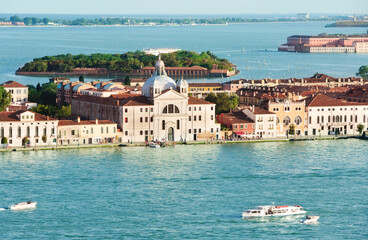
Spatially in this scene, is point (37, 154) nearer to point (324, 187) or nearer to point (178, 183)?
point (178, 183)

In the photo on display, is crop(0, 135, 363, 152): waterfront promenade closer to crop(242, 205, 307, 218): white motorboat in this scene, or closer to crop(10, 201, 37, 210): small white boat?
crop(10, 201, 37, 210): small white boat

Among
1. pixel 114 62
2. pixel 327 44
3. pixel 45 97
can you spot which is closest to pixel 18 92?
pixel 45 97

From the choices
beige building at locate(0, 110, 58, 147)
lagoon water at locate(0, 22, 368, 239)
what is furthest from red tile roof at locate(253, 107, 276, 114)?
beige building at locate(0, 110, 58, 147)

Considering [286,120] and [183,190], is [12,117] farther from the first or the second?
[286,120]

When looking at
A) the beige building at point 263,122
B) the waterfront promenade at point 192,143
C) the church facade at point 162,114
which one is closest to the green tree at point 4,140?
the waterfront promenade at point 192,143

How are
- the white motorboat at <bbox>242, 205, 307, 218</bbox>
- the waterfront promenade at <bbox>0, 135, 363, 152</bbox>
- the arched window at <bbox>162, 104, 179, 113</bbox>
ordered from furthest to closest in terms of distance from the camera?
1. the arched window at <bbox>162, 104, 179, 113</bbox>
2. the waterfront promenade at <bbox>0, 135, 363, 152</bbox>
3. the white motorboat at <bbox>242, 205, 307, 218</bbox>

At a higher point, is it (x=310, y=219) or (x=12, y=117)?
(x=12, y=117)
